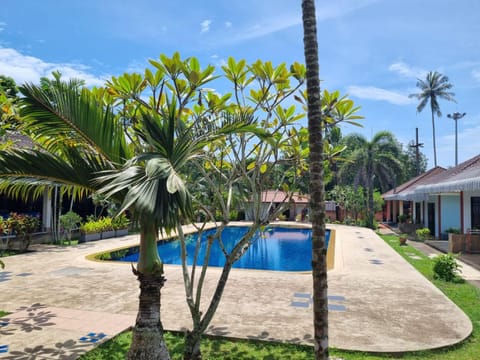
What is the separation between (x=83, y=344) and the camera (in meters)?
6.16

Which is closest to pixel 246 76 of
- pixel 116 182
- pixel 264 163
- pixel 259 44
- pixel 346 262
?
pixel 259 44

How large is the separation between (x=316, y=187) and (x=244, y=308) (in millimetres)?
5391

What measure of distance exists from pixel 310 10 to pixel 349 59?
224 centimetres

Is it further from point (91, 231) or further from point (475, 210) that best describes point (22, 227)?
point (475, 210)

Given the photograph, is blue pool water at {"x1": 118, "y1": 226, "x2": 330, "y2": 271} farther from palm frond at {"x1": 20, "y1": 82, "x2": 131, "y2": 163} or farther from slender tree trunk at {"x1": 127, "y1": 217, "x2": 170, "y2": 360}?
palm frond at {"x1": 20, "y1": 82, "x2": 131, "y2": 163}

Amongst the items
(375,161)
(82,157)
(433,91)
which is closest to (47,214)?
(82,157)

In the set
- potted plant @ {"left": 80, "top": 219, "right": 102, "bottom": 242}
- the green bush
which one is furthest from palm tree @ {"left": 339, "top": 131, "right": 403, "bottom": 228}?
potted plant @ {"left": 80, "top": 219, "right": 102, "bottom": 242}

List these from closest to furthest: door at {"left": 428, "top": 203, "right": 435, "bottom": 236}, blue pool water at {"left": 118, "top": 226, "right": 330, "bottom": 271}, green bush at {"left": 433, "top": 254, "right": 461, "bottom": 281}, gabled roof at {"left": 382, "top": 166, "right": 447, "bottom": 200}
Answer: green bush at {"left": 433, "top": 254, "right": 461, "bottom": 281} → blue pool water at {"left": 118, "top": 226, "right": 330, "bottom": 271} → door at {"left": 428, "top": 203, "right": 435, "bottom": 236} → gabled roof at {"left": 382, "top": 166, "right": 447, "bottom": 200}

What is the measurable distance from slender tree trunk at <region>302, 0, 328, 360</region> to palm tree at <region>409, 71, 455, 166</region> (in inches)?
2299

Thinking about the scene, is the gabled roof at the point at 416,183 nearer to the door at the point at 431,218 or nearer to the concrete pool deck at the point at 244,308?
the door at the point at 431,218

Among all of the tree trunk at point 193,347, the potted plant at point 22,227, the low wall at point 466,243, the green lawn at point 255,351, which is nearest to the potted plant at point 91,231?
the potted plant at point 22,227

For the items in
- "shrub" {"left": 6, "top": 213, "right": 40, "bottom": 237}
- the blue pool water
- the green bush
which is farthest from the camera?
the blue pool water

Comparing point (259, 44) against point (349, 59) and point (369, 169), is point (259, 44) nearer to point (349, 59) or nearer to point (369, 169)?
point (349, 59)

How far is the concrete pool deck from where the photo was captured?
645cm
